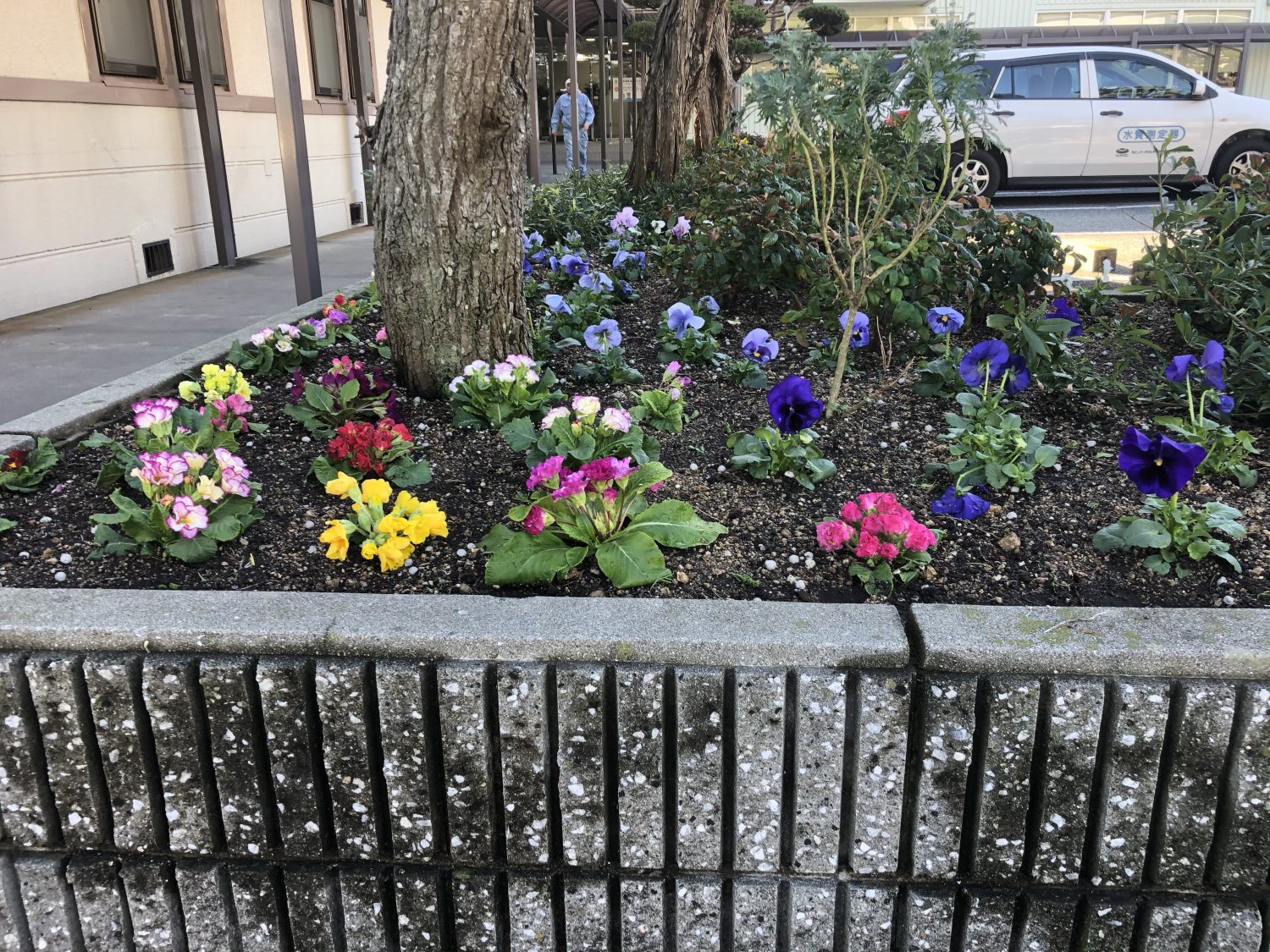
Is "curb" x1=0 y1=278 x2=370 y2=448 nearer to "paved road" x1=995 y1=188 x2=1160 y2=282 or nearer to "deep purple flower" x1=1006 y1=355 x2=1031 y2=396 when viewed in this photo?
"deep purple flower" x1=1006 y1=355 x2=1031 y2=396

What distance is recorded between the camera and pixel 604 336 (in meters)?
3.52

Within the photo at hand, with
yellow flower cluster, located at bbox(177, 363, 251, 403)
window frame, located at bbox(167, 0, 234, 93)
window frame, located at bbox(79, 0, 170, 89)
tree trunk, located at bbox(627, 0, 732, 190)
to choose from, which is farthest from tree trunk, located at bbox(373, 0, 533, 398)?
tree trunk, located at bbox(627, 0, 732, 190)

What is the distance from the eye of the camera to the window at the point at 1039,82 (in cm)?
1244

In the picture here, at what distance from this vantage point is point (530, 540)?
A: 2107mm

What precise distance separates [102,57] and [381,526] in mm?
6267

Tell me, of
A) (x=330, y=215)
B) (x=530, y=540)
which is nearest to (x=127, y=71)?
(x=330, y=215)

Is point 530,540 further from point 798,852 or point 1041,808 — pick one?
point 1041,808

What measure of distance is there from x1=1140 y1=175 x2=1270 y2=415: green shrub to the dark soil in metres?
0.19

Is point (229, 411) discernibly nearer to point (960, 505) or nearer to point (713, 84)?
point (960, 505)

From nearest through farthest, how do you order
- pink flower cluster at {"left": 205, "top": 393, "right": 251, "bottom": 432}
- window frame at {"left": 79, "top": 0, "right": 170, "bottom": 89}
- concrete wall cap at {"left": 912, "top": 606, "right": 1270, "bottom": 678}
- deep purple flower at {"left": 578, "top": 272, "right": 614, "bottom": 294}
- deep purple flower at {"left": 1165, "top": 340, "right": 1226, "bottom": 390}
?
concrete wall cap at {"left": 912, "top": 606, "right": 1270, "bottom": 678} → deep purple flower at {"left": 1165, "top": 340, "right": 1226, "bottom": 390} → pink flower cluster at {"left": 205, "top": 393, "right": 251, "bottom": 432} → deep purple flower at {"left": 578, "top": 272, "right": 614, "bottom": 294} → window frame at {"left": 79, "top": 0, "right": 170, "bottom": 89}

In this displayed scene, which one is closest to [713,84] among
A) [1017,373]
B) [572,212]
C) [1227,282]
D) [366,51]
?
[572,212]

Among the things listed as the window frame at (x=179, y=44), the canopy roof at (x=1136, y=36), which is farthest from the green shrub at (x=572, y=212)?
the canopy roof at (x=1136, y=36)

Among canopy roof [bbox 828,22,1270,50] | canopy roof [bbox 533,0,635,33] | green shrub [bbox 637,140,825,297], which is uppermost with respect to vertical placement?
canopy roof [bbox 533,0,635,33]

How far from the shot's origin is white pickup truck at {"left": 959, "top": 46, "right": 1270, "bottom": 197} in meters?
12.4
